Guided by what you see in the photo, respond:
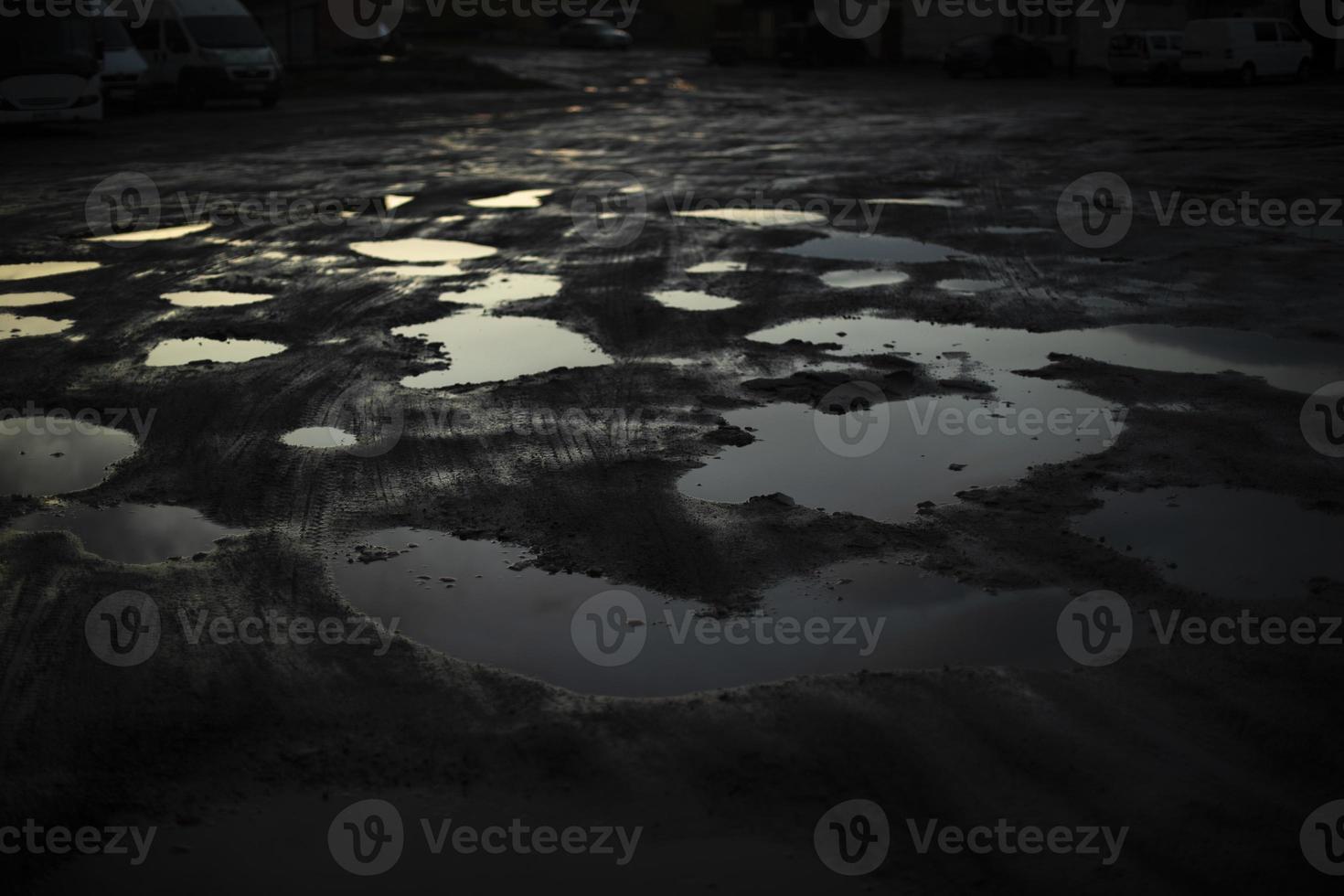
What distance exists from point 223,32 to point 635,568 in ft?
81.5

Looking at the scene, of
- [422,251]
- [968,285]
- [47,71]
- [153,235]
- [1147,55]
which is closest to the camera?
[968,285]

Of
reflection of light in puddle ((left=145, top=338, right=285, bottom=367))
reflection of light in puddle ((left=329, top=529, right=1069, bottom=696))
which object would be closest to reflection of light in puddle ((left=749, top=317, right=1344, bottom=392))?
reflection of light in puddle ((left=145, top=338, right=285, bottom=367))

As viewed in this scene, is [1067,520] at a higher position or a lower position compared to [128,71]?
lower

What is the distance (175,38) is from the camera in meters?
25.9

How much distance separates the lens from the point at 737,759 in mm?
3227

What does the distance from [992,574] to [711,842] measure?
1.75m

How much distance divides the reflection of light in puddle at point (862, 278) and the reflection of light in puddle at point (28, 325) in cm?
494

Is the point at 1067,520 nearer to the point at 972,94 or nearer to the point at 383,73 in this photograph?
the point at 972,94

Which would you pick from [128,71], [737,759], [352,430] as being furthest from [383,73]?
[737,759]

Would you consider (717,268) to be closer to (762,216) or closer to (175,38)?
(762,216)

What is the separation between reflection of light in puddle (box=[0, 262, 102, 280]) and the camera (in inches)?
366

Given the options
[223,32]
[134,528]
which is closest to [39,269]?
[134,528]

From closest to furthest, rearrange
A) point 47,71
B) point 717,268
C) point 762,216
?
point 717,268 → point 762,216 → point 47,71

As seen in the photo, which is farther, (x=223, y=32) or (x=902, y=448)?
(x=223, y=32)
